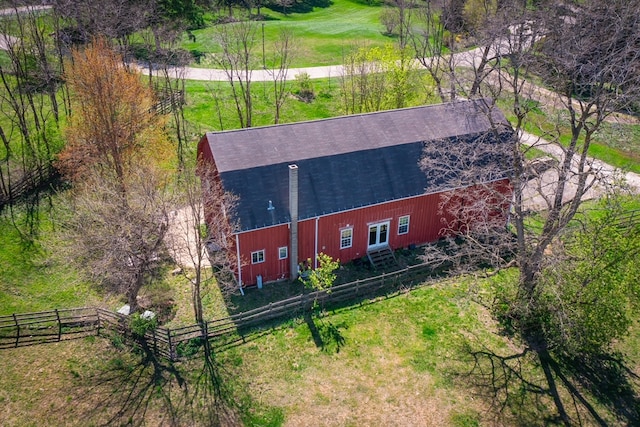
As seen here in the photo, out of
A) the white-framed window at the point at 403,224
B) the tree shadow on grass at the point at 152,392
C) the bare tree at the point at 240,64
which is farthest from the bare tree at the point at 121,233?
the bare tree at the point at 240,64

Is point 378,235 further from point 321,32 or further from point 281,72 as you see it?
point 321,32

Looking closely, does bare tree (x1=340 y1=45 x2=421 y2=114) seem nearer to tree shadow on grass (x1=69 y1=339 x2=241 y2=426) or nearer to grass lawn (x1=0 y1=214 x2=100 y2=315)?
grass lawn (x1=0 y1=214 x2=100 y2=315)

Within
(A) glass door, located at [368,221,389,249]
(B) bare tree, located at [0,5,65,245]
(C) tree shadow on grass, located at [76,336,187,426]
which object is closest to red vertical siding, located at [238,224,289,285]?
(A) glass door, located at [368,221,389,249]

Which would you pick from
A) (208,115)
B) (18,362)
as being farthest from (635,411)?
(208,115)

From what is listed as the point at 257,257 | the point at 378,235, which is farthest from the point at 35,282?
the point at 378,235

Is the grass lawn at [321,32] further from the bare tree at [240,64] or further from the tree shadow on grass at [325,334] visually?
the tree shadow on grass at [325,334]
